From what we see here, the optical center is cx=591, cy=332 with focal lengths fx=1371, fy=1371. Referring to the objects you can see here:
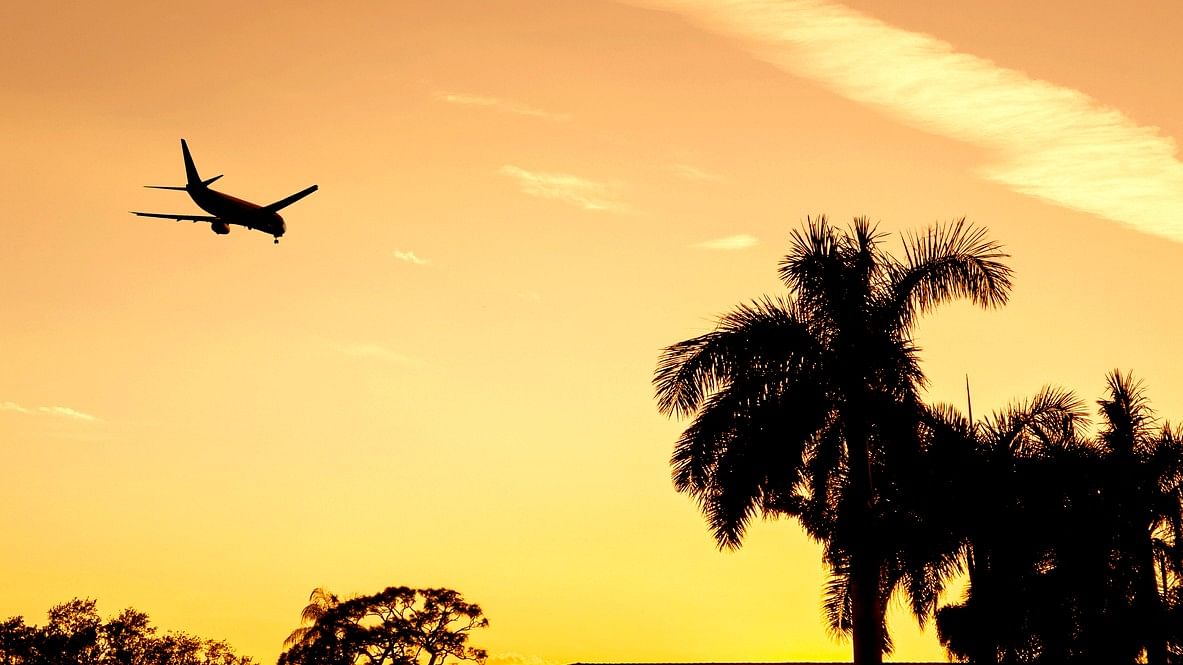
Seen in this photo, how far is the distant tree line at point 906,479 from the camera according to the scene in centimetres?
2420

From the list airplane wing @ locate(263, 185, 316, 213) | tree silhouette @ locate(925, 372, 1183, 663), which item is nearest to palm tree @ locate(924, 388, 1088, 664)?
tree silhouette @ locate(925, 372, 1183, 663)

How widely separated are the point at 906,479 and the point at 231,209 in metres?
33.3

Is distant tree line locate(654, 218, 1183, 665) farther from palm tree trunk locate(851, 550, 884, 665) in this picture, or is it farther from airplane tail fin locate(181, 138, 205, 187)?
airplane tail fin locate(181, 138, 205, 187)

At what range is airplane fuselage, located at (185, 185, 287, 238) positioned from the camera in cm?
5156

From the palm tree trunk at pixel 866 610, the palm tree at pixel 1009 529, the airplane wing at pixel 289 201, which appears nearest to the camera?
the palm tree trunk at pixel 866 610

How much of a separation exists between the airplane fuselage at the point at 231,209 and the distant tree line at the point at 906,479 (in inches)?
1218

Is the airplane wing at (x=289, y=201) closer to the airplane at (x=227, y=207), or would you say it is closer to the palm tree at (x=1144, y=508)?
the airplane at (x=227, y=207)

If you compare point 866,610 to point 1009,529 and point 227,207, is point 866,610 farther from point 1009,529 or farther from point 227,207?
point 227,207

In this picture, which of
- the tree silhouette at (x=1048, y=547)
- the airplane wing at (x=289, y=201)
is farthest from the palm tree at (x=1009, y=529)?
the airplane wing at (x=289, y=201)

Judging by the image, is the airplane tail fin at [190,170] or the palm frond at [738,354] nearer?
the palm frond at [738,354]

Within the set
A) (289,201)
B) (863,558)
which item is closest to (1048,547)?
(863,558)

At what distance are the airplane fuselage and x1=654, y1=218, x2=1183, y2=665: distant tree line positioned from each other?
3093 cm

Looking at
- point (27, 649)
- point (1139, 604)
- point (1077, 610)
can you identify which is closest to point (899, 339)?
point (1077, 610)

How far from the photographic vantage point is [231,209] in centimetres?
5203
